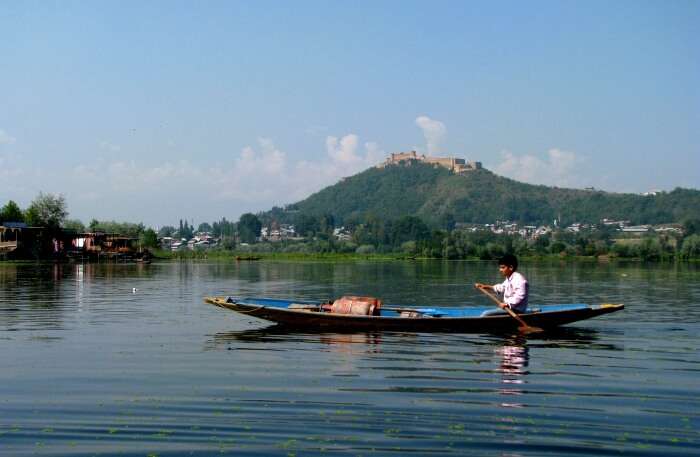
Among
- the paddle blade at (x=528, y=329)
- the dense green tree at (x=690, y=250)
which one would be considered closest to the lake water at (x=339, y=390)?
the paddle blade at (x=528, y=329)

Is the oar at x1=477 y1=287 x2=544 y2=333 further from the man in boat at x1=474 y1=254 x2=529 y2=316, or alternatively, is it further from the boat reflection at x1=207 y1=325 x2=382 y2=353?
the boat reflection at x1=207 y1=325 x2=382 y2=353

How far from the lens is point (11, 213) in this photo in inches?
3858

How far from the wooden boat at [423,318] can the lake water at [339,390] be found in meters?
0.46

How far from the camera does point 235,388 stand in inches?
551

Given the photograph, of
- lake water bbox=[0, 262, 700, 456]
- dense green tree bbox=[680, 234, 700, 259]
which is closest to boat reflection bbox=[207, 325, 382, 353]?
lake water bbox=[0, 262, 700, 456]

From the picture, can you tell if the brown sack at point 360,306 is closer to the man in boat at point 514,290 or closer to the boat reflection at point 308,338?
the boat reflection at point 308,338

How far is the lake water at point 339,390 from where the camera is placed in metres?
10.5

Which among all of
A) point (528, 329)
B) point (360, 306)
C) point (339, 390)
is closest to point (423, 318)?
point (360, 306)

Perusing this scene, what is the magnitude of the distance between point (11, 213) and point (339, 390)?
3674 inches

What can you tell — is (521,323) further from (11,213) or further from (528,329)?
(11,213)

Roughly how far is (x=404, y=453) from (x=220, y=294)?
30896 millimetres

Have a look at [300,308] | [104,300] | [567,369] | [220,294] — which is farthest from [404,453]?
[220,294]

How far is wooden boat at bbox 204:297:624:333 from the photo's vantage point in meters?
21.9

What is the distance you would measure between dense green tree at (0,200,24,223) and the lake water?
76864 mm
